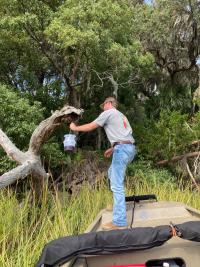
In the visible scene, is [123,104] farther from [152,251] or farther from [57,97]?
[152,251]

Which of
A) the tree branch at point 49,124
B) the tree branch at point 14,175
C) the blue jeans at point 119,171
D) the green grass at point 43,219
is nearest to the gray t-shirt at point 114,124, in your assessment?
the blue jeans at point 119,171

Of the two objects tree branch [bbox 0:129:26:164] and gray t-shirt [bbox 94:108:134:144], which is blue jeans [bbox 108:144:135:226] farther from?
tree branch [bbox 0:129:26:164]

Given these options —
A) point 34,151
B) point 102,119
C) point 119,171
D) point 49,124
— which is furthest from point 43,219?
point 34,151

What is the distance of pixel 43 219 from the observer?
5.78m

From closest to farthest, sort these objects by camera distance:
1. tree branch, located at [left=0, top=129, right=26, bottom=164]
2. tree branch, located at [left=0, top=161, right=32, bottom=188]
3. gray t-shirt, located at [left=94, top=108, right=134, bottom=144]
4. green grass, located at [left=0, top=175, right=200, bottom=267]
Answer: green grass, located at [left=0, top=175, right=200, bottom=267] → gray t-shirt, located at [left=94, top=108, right=134, bottom=144] → tree branch, located at [left=0, top=161, right=32, bottom=188] → tree branch, located at [left=0, top=129, right=26, bottom=164]

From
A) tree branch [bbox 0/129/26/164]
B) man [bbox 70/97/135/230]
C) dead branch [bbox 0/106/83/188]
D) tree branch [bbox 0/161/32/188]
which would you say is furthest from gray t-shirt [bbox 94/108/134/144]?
tree branch [bbox 0/129/26/164]

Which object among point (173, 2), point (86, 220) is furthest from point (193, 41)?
point (86, 220)

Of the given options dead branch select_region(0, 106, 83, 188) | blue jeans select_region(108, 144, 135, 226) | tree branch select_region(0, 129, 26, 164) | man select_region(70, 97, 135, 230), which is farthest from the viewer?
tree branch select_region(0, 129, 26, 164)

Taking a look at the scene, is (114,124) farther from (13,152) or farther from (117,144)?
(13,152)

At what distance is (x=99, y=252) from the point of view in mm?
3299

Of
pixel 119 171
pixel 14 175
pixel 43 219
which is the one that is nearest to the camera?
pixel 119 171

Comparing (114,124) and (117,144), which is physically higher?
(114,124)

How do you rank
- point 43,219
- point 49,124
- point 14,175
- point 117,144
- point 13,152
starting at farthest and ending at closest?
point 13,152 < point 14,175 < point 49,124 < point 43,219 < point 117,144

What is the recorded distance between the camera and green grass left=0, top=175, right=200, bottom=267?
4.68m
